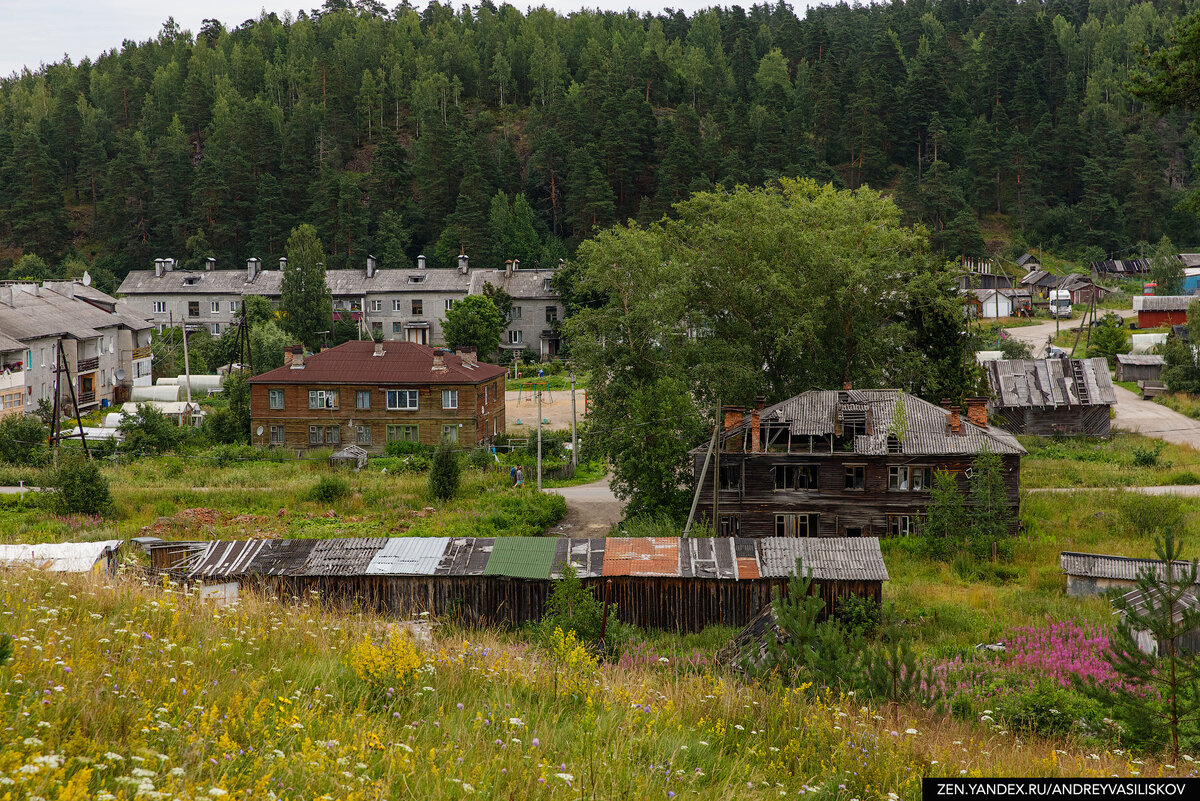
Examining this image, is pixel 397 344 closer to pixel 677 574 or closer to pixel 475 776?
pixel 677 574

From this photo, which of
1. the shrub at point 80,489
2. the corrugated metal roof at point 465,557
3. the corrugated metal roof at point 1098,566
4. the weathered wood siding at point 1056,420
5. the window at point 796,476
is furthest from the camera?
the weathered wood siding at point 1056,420

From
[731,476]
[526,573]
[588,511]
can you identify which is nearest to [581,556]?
Answer: [526,573]

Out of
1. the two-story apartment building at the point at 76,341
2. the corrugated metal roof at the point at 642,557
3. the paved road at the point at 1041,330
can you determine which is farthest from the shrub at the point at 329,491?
the paved road at the point at 1041,330

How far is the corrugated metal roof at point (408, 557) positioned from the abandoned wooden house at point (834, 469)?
11.5 m

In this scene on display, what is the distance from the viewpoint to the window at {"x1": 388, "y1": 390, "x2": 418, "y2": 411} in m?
47.8

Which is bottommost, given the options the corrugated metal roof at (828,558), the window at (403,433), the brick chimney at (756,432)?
the corrugated metal roof at (828,558)

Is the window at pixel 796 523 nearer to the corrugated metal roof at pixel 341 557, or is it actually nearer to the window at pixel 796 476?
the window at pixel 796 476

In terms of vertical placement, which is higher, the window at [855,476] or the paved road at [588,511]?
the window at [855,476]

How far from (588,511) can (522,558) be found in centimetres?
1524

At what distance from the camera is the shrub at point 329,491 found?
3666cm

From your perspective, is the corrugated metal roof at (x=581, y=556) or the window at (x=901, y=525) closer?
the corrugated metal roof at (x=581, y=556)

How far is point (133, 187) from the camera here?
360ft

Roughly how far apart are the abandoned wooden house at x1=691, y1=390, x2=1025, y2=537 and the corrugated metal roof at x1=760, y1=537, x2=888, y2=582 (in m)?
9.02

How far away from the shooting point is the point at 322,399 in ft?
158
